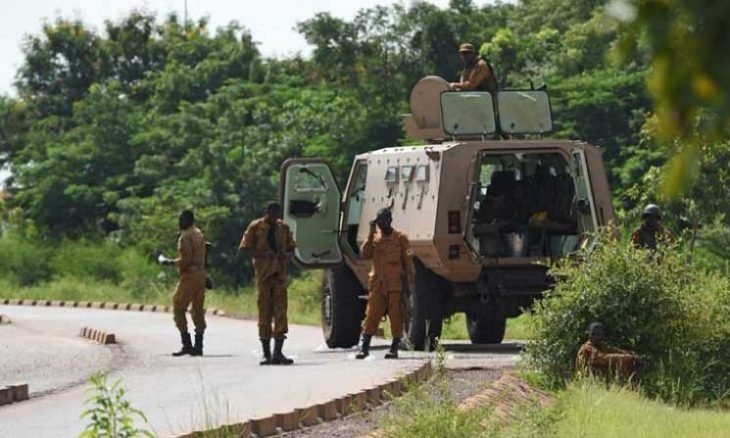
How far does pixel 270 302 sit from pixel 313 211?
322cm

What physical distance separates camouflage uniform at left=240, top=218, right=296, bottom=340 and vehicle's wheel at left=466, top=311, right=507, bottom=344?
3.71 meters

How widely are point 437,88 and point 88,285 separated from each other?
26827 millimetres

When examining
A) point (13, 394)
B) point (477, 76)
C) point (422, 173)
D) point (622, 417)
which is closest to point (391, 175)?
point (422, 173)

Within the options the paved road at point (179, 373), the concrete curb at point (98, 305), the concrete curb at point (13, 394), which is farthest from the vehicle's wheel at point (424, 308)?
the concrete curb at point (98, 305)

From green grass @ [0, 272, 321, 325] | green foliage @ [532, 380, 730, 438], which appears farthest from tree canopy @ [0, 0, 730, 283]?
green foliage @ [532, 380, 730, 438]

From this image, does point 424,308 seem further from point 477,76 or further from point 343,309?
point 477,76

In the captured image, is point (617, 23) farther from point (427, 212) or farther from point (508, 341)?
point (508, 341)

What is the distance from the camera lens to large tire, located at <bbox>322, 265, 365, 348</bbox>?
77.0ft

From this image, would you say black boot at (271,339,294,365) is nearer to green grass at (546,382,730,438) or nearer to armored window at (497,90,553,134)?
armored window at (497,90,553,134)

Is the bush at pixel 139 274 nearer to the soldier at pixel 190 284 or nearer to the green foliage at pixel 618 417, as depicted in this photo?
the soldier at pixel 190 284

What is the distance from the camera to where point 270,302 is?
2070 cm

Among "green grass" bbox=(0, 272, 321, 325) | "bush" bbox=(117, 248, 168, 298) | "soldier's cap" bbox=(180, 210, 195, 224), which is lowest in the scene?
"green grass" bbox=(0, 272, 321, 325)

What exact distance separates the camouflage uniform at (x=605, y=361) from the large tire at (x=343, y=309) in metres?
8.39

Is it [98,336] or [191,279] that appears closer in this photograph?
[191,279]
